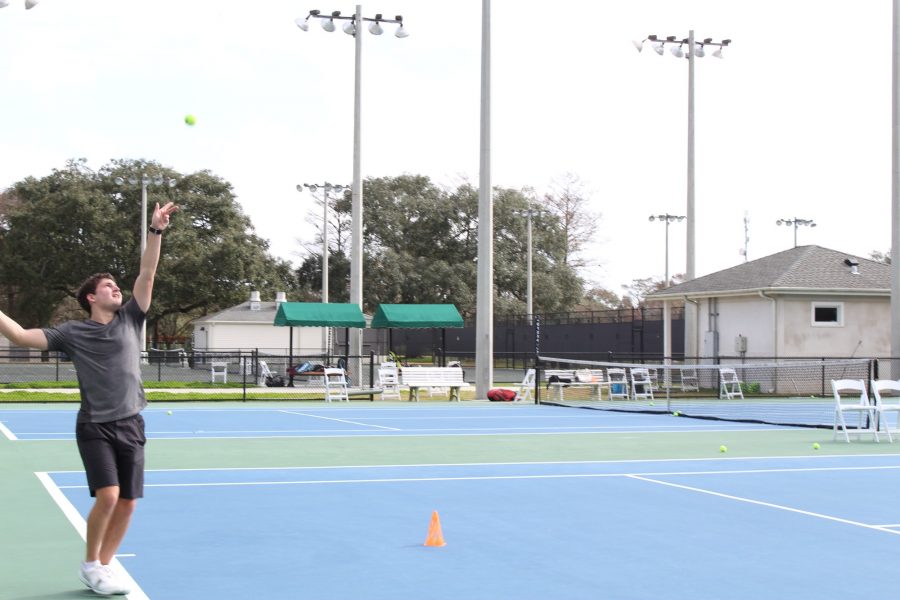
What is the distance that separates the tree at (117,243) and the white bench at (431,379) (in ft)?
117

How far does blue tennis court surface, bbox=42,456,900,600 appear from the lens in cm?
676

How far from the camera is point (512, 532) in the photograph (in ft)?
28.2

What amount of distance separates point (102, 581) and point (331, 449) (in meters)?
9.05

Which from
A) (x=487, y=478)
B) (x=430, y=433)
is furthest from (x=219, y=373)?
(x=487, y=478)

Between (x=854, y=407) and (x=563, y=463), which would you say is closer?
(x=563, y=463)

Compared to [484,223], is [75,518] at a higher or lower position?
lower

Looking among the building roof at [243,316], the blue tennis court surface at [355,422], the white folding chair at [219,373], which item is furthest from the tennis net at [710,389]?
the building roof at [243,316]

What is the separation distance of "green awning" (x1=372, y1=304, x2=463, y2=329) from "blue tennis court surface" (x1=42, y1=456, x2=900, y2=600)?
19432 millimetres

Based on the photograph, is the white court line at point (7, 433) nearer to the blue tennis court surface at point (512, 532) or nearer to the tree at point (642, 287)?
the blue tennis court surface at point (512, 532)

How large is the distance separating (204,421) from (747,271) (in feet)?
68.2

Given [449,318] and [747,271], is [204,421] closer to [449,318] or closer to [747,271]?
[449,318]

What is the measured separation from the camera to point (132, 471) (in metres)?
6.34

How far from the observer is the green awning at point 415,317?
32.5 m

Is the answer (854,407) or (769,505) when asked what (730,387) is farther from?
(769,505)
